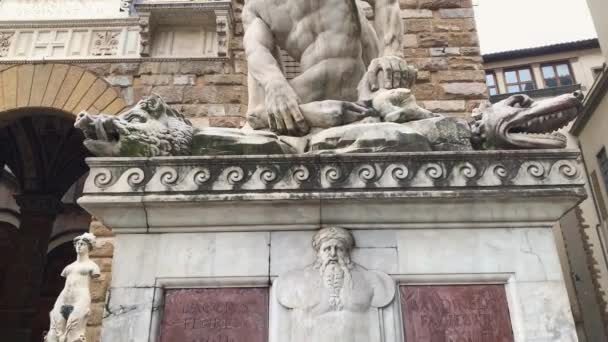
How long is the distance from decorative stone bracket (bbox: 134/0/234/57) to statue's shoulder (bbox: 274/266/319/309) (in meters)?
6.58

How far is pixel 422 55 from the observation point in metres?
8.39

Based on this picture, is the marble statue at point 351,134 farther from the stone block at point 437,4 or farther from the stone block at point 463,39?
the stone block at point 437,4

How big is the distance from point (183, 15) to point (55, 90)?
2.41 metres

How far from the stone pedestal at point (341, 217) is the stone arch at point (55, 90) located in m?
6.07

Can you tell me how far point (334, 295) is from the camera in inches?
89.3

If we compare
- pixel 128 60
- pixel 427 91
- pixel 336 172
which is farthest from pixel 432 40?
pixel 336 172

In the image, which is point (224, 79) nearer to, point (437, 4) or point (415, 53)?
point (415, 53)

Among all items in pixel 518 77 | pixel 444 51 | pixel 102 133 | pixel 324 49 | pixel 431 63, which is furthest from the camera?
pixel 518 77

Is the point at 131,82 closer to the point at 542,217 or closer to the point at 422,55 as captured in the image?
the point at 422,55

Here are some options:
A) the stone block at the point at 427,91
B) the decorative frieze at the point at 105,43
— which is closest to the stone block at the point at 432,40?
the stone block at the point at 427,91

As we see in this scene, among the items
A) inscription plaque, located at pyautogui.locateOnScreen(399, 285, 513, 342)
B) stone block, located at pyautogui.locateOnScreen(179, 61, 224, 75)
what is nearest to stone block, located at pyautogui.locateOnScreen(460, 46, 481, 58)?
stone block, located at pyautogui.locateOnScreen(179, 61, 224, 75)

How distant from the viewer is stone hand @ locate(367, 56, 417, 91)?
10.6 ft

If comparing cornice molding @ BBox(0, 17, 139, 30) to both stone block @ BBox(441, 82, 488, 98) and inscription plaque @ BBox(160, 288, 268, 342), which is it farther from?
inscription plaque @ BBox(160, 288, 268, 342)

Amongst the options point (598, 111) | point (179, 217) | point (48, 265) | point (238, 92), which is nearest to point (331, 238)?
point (179, 217)
